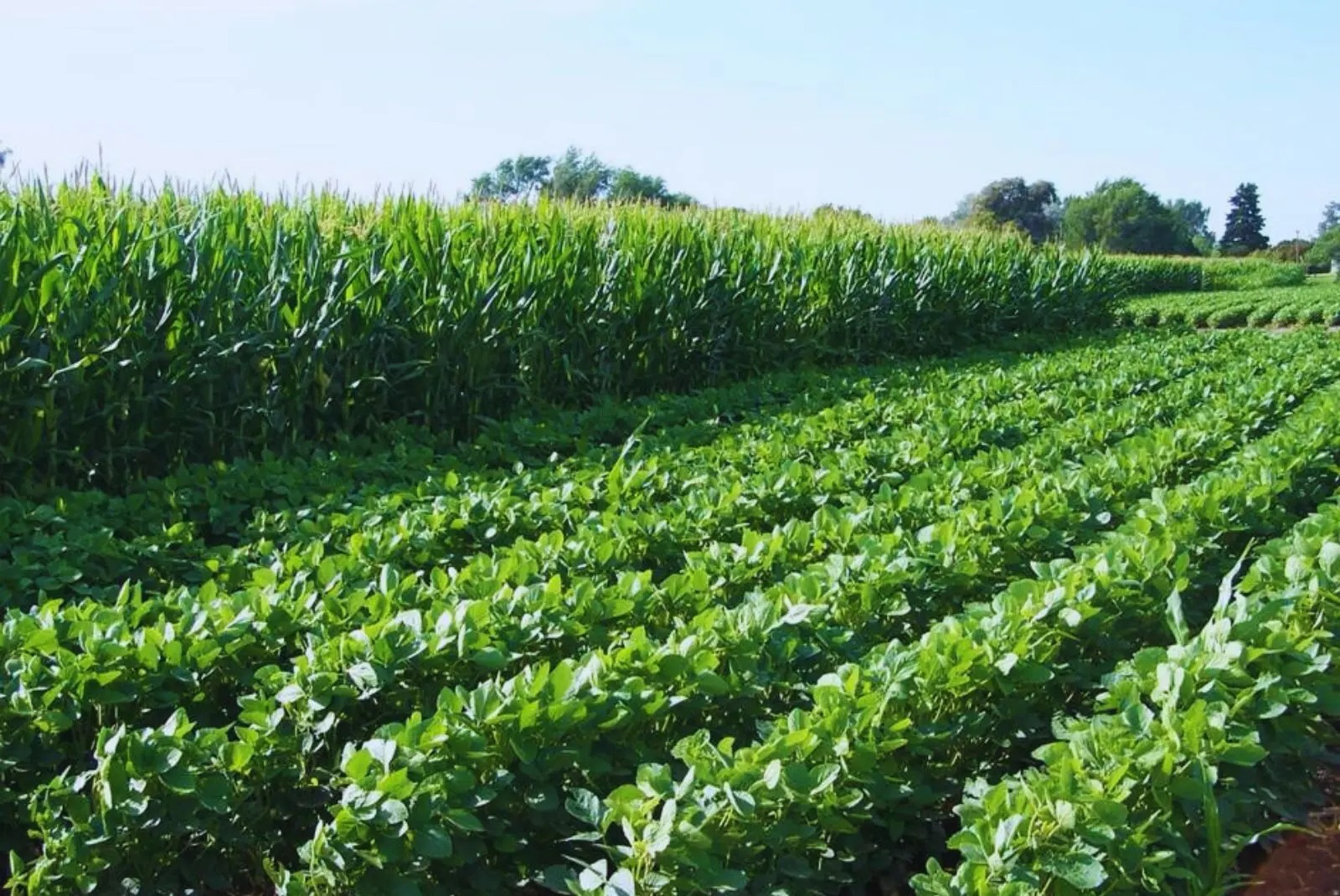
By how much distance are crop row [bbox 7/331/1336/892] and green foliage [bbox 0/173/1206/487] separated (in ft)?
12.7

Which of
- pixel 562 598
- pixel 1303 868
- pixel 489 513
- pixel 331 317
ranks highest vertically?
pixel 331 317

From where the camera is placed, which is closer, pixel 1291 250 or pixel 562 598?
pixel 562 598

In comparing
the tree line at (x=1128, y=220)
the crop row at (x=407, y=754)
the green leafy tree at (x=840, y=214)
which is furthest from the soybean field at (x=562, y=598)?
the tree line at (x=1128, y=220)

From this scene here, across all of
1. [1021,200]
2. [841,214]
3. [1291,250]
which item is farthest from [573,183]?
[1021,200]

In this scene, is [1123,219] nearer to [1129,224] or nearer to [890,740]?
[1129,224]

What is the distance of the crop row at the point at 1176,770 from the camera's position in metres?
2.41

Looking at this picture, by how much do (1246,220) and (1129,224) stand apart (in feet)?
73.2

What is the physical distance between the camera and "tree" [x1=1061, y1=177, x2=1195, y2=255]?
87.9 m

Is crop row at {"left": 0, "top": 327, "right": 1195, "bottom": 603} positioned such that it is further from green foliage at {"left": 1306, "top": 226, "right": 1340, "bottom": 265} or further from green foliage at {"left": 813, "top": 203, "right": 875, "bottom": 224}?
green foliage at {"left": 1306, "top": 226, "right": 1340, "bottom": 265}

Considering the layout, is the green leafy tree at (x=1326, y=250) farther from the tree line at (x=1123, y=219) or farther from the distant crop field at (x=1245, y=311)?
the distant crop field at (x=1245, y=311)

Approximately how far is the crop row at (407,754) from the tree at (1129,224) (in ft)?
287

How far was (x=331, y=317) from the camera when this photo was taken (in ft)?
24.8

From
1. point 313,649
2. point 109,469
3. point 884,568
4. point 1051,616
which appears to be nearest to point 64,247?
point 109,469

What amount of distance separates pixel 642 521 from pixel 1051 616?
1629 mm
